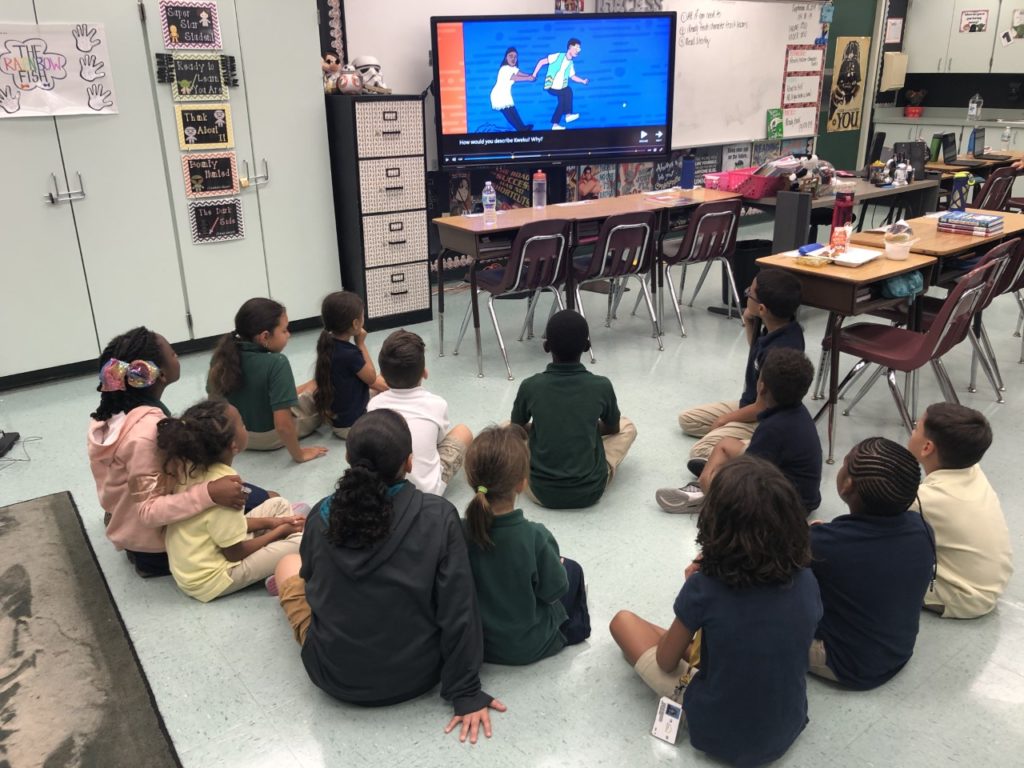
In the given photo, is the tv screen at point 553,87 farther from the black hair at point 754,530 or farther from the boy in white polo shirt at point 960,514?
the black hair at point 754,530

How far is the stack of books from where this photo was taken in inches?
156

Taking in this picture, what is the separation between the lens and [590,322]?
5320 millimetres

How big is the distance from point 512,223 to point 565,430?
1.97 m

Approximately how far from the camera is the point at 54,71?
3947mm

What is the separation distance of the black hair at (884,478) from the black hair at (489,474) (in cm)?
78

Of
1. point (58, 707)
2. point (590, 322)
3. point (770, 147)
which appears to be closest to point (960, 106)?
point (770, 147)

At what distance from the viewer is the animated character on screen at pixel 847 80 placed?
8359mm

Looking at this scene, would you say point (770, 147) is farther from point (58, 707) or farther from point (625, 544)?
point (58, 707)

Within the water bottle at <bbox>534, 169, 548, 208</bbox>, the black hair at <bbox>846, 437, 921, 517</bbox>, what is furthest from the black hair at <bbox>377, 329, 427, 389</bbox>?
the water bottle at <bbox>534, 169, 548, 208</bbox>

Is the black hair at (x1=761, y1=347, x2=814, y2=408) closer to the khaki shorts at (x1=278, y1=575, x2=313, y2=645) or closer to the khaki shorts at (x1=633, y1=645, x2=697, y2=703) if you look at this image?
the khaki shorts at (x1=633, y1=645, x2=697, y2=703)

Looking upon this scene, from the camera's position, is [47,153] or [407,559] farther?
[47,153]

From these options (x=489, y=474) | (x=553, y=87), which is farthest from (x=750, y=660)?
(x=553, y=87)

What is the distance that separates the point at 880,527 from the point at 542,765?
0.95m

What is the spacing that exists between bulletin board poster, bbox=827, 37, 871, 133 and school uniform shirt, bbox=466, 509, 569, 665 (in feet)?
25.7
